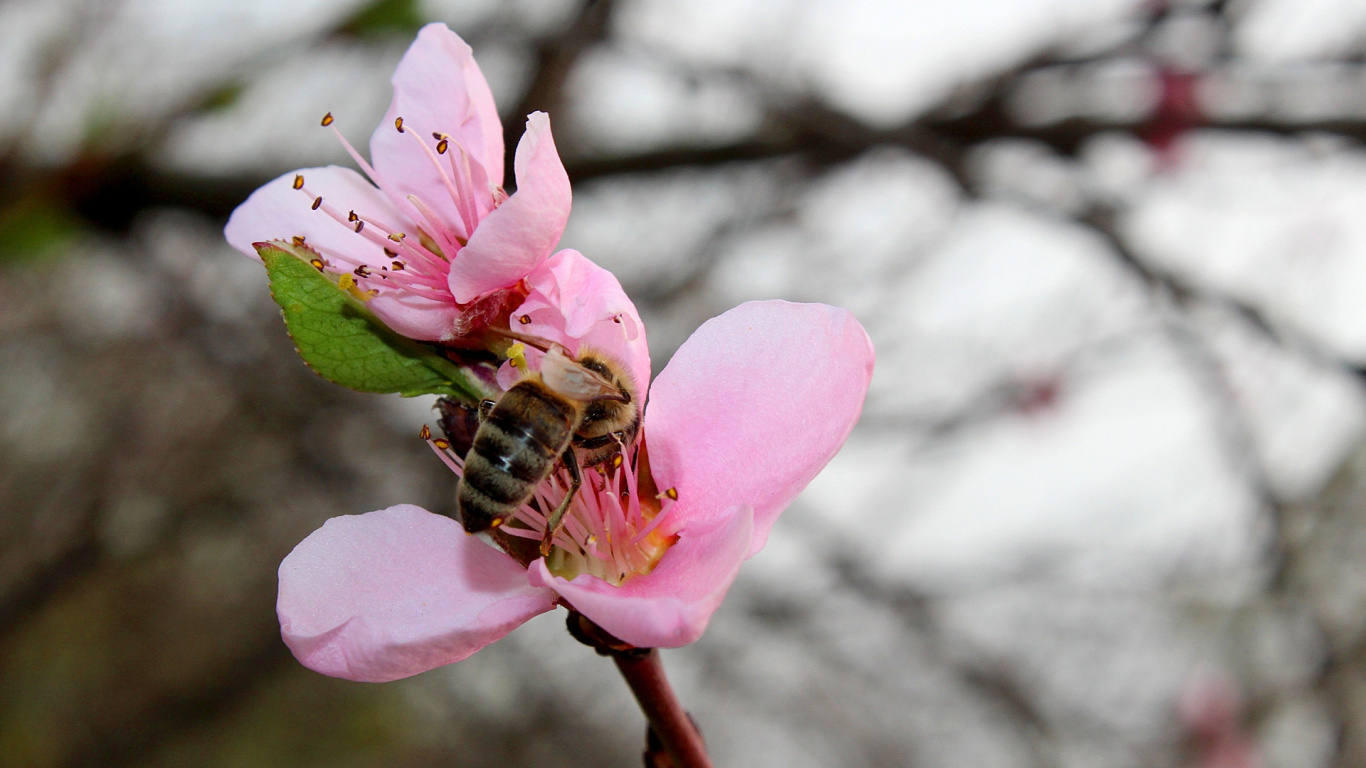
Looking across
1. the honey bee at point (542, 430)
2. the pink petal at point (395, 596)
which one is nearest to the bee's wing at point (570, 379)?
the honey bee at point (542, 430)

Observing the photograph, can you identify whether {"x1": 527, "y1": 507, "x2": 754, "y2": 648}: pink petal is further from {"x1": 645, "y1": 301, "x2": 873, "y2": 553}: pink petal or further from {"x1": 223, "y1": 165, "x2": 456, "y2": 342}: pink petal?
{"x1": 223, "y1": 165, "x2": 456, "y2": 342}: pink petal

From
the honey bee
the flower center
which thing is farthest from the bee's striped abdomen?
the flower center

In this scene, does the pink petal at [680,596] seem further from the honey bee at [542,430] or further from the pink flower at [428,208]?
the pink flower at [428,208]

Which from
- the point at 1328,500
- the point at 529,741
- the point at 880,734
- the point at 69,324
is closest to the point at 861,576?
the point at 880,734

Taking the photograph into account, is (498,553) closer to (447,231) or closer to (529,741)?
(447,231)

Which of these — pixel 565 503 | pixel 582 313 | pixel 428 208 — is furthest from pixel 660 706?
pixel 428 208

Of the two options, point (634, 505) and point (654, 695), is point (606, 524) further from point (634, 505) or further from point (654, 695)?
point (654, 695)
